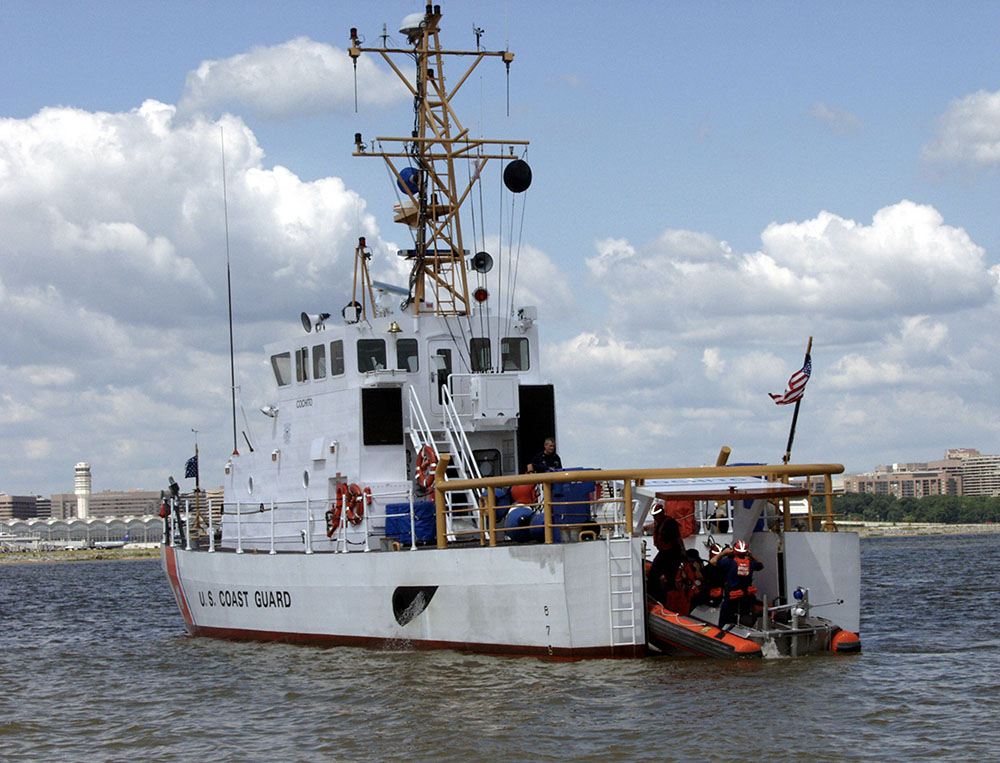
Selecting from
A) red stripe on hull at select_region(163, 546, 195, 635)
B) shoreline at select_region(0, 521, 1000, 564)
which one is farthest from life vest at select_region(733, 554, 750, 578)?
shoreline at select_region(0, 521, 1000, 564)

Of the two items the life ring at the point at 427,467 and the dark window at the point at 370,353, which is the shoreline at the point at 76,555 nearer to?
the dark window at the point at 370,353

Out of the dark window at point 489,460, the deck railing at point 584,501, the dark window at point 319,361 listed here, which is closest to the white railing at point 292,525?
the deck railing at point 584,501

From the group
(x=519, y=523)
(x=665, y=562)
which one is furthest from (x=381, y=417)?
(x=665, y=562)

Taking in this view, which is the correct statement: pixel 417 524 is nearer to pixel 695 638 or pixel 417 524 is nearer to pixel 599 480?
pixel 599 480

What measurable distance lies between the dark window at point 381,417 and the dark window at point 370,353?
0.59m

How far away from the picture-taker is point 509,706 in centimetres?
1334

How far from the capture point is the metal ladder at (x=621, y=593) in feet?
48.0

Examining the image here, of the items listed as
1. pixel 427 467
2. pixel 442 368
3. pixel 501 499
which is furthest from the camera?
pixel 442 368

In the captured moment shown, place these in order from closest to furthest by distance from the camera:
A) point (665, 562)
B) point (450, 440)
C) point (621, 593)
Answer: point (621, 593)
point (665, 562)
point (450, 440)

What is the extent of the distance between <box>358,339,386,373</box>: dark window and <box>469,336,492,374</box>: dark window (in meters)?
1.48

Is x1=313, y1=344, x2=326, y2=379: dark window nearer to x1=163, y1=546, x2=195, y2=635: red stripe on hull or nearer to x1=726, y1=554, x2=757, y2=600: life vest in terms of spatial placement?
x1=163, y1=546, x2=195, y2=635: red stripe on hull

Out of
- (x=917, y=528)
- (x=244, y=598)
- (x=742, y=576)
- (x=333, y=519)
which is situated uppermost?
(x=333, y=519)

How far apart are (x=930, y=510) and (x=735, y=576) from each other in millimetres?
135144

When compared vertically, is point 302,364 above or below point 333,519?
above
